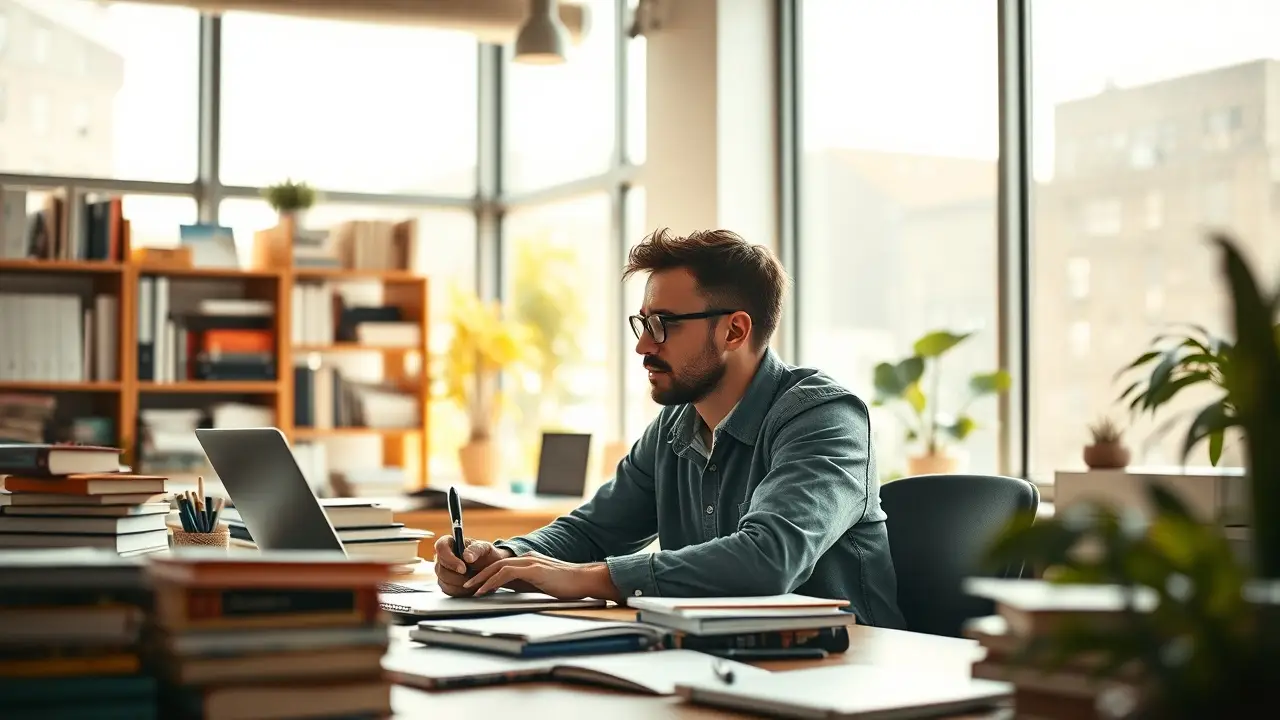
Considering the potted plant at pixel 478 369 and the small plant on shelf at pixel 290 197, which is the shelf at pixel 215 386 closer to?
the small plant on shelf at pixel 290 197

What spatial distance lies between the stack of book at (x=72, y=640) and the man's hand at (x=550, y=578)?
90cm

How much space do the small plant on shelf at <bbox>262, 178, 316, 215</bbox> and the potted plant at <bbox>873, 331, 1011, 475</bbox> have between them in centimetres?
271

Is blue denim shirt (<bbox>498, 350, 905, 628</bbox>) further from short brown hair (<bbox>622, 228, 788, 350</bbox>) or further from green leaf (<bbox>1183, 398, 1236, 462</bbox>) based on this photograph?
green leaf (<bbox>1183, 398, 1236, 462</bbox>)

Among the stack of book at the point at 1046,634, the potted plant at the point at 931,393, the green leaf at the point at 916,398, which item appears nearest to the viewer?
the stack of book at the point at 1046,634

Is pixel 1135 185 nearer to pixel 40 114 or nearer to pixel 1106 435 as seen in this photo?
pixel 1106 435

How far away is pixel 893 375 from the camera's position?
433 centimetres

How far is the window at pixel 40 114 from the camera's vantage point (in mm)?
5984

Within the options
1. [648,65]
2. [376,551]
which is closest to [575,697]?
[376,551]

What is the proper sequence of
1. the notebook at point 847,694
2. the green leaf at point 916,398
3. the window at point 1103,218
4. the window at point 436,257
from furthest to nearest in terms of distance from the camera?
the window at point 436,257, the green leaf at point 916,398, the window at point 1103,218, the notebook at point 847,694

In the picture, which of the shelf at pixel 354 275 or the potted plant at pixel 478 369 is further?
the potted plant at pixel 478 369

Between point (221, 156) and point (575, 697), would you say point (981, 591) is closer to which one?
point (575, 697)

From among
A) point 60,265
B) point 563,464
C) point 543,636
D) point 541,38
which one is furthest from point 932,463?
point 60,265

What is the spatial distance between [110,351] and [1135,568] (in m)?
5.14

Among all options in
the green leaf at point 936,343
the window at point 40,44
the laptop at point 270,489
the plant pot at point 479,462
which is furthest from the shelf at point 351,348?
the laptop at point 270,489
